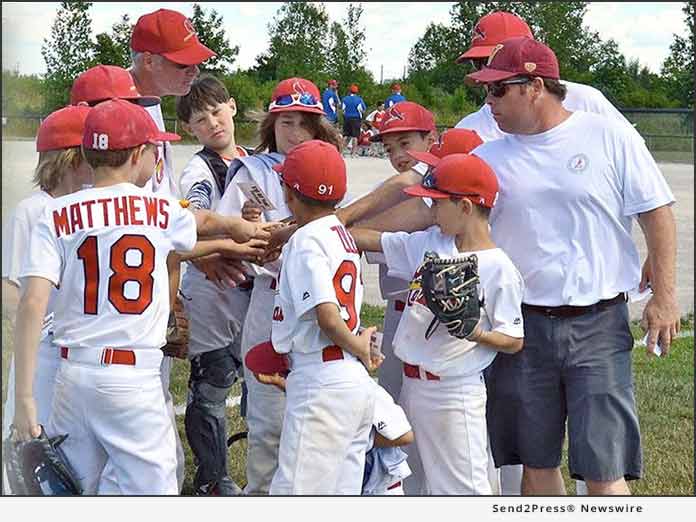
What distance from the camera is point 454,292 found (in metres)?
3.41

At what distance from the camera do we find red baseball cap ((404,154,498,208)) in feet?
11.7

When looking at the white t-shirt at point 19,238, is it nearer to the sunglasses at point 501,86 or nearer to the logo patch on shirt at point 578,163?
the sunglasses at point 501,86

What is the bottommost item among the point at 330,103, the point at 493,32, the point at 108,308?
the point at 108,308

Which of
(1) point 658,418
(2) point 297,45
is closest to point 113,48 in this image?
(2) point 297,45

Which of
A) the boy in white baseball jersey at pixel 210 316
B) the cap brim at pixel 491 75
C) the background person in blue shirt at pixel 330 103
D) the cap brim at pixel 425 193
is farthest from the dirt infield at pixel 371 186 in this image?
the cap brim at pixel 491 75

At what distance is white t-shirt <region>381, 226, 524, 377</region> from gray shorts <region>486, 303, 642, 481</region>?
0.14 m

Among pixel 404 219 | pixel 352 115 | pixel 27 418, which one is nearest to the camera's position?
pixel 27 418

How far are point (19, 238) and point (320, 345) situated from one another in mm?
1014

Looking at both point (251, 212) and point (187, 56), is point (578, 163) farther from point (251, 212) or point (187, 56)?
point (187, 56)

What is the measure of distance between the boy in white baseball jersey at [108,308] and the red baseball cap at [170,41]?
99 cm

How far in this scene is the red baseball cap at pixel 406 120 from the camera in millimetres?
4430

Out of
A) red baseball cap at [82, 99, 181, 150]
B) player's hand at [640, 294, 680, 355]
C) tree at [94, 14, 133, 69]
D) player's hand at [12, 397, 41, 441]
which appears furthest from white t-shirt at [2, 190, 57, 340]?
tree at [94, 14, 133, 69]

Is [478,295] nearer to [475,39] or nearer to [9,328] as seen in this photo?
[475,39]
